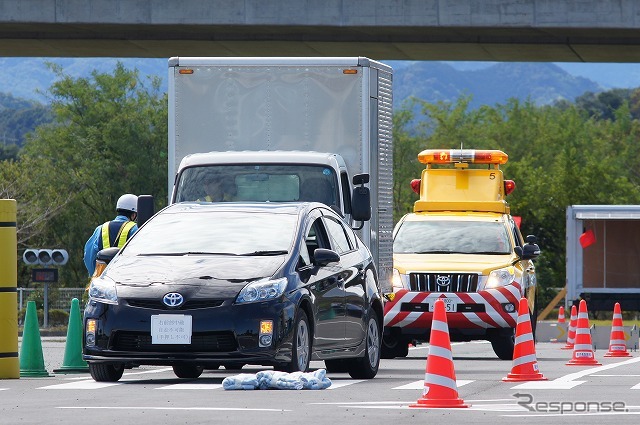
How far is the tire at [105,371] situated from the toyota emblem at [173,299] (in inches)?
40.8

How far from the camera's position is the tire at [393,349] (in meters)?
23.5

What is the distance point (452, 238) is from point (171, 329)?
10.3 m

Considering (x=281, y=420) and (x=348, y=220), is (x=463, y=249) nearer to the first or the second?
(x=348, y=220)

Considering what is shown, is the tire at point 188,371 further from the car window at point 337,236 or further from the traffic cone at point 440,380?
the traffic cone at point 440,380

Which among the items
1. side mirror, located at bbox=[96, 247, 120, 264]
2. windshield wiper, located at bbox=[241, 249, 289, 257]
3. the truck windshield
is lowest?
side mirror, located at bbox=[96, 247, 120, 264]

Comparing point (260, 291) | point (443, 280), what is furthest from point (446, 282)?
point (260, 291)

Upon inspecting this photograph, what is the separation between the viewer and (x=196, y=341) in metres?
14.2

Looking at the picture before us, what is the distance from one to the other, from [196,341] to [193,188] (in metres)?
4.71

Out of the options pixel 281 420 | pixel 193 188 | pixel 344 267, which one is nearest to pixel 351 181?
pixel 193 188

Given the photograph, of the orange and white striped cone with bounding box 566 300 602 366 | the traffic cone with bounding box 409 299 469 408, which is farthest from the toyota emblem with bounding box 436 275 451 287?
the traffic cone with bounding box 409 299 469 408

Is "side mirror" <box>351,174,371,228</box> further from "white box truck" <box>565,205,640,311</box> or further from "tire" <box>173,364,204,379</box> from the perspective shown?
"white box truck" <box>565,205,640,311</box>

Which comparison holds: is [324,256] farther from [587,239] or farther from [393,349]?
[587,239]

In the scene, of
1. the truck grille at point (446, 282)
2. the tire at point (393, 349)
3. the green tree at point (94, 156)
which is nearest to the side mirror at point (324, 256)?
the truck grille at point (446, 282)

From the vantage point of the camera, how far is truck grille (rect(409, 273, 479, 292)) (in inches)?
882
